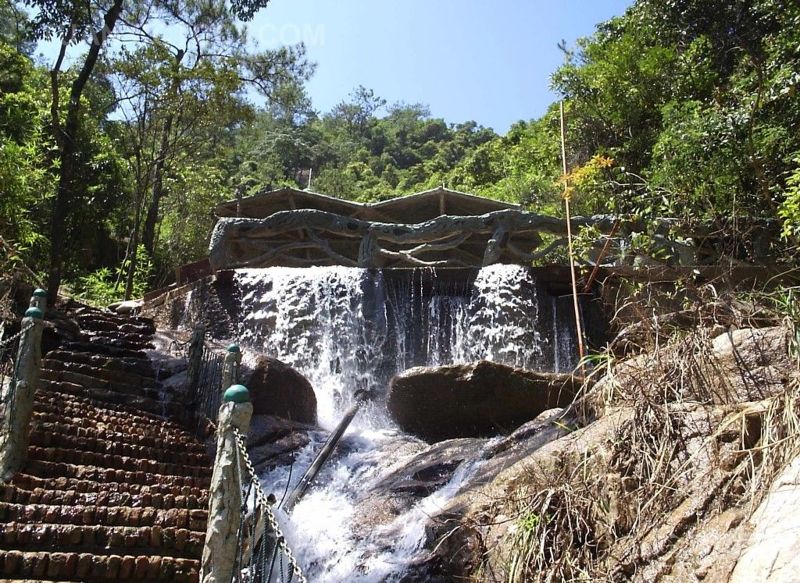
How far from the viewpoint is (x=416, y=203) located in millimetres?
17969

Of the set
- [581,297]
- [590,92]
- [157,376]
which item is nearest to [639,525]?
[157,376]

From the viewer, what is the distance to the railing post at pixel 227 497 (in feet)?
11.5

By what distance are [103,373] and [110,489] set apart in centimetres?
313

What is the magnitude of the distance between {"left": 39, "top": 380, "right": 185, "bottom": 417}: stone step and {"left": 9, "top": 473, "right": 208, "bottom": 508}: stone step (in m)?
2.10

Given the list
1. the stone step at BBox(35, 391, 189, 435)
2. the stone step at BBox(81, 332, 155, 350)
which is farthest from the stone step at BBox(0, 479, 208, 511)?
the stone step at BBox(81, 332, 155, 350)

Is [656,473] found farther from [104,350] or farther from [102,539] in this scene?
[104,350]

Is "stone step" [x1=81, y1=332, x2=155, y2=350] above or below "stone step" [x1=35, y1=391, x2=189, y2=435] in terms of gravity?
above

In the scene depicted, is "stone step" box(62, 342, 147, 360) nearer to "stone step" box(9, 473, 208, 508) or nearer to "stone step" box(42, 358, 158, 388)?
"stone step" box(42, 358, 158, 388)

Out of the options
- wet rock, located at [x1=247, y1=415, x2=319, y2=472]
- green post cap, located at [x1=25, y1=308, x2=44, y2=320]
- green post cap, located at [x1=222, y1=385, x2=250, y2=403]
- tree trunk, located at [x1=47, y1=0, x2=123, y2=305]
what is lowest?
wet rock, located at [x1=247, y1=415, x2=319, y2=472]

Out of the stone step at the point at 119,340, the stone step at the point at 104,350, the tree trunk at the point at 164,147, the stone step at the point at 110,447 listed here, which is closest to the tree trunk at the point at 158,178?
the tree trunk at the point at 164,147

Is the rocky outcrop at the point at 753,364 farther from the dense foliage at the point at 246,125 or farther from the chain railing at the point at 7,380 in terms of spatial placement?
the chain railing at the point at 7,380

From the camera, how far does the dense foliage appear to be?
34.4ft

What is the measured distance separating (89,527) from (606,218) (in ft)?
33.8

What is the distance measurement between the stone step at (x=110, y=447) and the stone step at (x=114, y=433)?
1cm
